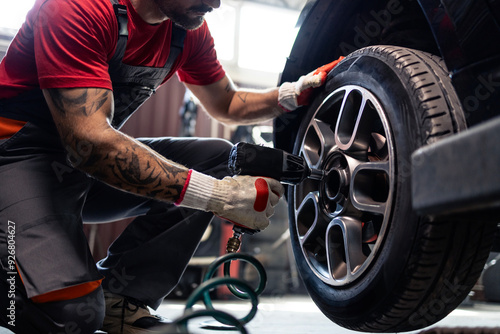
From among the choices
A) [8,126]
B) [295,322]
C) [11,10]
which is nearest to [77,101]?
[8,126]

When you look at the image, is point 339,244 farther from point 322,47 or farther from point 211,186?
point 322,47

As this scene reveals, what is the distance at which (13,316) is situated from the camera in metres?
1.10

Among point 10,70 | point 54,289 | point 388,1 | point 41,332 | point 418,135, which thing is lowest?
point 41,332

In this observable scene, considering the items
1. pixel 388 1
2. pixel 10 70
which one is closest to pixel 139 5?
pixel 10 70

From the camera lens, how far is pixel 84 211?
5.04 feet

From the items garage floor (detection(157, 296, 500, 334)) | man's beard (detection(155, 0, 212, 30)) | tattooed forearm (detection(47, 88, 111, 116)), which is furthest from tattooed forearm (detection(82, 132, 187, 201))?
man's beard (detection(155, 0, 212, 30))

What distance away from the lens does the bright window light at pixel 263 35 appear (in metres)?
6.97

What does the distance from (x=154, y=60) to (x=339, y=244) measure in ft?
2.69

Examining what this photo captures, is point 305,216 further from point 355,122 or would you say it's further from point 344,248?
point 355,122

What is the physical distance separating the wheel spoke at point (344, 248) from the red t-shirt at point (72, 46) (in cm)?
71

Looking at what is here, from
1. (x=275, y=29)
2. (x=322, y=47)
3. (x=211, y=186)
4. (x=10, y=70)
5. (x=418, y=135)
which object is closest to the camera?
(x=418, y=135)

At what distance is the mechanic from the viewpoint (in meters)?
1.10

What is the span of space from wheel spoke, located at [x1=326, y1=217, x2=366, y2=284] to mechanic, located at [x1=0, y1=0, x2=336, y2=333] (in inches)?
7.1

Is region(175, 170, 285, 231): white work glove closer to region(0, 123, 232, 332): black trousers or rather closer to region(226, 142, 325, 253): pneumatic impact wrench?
region(226, 142, 325, 253): pneumatic impact wrench
